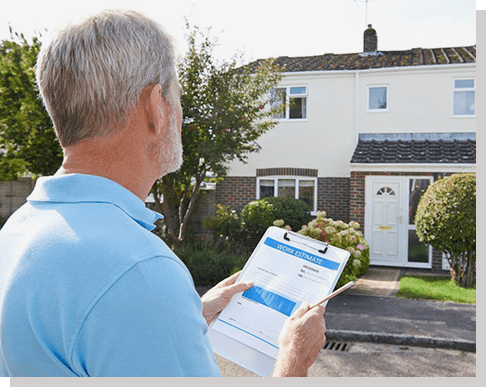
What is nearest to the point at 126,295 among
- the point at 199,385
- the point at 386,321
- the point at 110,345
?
the point at 110,345

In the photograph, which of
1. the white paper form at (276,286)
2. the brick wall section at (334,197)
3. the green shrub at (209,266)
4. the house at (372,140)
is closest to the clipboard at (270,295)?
the white paper form at (276,286)

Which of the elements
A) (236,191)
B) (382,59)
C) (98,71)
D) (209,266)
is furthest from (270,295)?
(382,59)

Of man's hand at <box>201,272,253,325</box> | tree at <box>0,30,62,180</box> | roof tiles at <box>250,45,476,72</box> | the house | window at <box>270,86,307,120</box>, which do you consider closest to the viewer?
man's hand at <box>201,272,253,325</box>

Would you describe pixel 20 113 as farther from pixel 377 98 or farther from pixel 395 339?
pixel 377 98

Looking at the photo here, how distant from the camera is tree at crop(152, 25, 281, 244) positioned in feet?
24.9

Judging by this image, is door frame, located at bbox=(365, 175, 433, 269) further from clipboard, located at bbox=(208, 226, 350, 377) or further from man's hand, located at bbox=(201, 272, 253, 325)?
man's hand, located at bbox=(201, 272, 253, 325)

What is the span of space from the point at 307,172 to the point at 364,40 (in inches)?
140

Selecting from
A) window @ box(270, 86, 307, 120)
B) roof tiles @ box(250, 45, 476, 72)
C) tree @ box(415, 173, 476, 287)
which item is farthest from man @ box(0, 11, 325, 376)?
window @ box(270, 86, 307, 120)

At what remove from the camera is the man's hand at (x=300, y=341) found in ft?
3.35

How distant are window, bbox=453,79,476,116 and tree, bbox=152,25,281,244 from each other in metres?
4.30

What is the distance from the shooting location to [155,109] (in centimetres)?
83

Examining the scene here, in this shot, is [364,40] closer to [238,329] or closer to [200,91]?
[200,91]

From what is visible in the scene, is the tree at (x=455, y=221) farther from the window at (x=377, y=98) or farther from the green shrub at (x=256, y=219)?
the window at (x=377, y=98)

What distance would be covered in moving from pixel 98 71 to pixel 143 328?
41 cm
